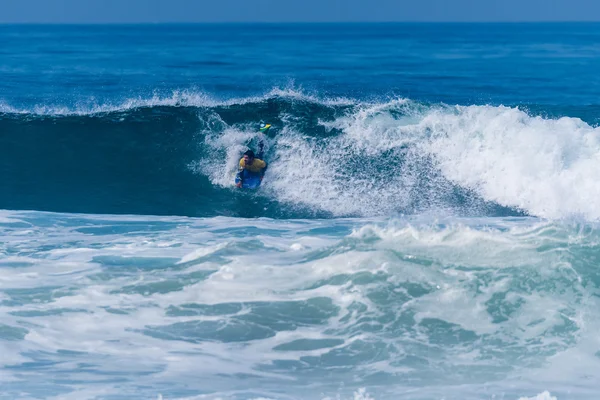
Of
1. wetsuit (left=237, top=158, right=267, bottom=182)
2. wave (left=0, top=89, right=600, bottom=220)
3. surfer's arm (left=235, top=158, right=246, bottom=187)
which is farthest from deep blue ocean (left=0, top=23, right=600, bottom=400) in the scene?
wetsuit (left=237, top=158, right=267, bottom=182)

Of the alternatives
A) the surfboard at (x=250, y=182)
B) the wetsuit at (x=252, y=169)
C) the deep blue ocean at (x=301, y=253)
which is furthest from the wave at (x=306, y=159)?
the wetsuit at (x=252, y=169)

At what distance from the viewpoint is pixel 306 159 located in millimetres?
15438

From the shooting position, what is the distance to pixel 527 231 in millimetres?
9867

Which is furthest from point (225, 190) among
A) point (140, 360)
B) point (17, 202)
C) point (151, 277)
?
point (140, 360)

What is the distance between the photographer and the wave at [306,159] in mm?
13648

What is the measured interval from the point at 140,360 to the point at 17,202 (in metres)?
7.69

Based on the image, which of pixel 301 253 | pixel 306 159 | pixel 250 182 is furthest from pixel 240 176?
pixel 301 253

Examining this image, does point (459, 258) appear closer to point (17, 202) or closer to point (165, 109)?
point (17, 202)

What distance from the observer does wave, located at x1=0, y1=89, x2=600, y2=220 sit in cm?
1365

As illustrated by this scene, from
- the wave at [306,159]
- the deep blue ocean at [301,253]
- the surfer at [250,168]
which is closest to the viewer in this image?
the deep blue ocean at [301,253]

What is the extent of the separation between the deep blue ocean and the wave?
0.05 meters

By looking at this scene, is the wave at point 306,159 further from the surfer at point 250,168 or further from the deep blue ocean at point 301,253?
the surfer at point 250,168

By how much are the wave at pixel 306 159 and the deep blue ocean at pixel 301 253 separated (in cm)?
5

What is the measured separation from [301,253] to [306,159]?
5702mm
